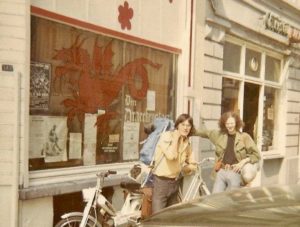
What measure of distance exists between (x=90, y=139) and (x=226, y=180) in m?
1.91

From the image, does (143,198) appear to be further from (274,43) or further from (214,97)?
(274,43)

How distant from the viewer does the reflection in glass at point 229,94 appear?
10154 millimetres

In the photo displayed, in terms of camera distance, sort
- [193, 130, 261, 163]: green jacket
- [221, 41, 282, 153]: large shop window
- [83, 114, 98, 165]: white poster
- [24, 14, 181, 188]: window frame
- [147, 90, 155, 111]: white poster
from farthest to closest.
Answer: [221, 41, 282, 153]: large shop window, [147, 90, 155, 111]: white poster, [83, 114, 98, 165]: white poster, [193, 130, 261, 163]: green jacket, [24, 14, 181, 188]: window frame

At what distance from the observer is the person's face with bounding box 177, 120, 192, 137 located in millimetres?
5555

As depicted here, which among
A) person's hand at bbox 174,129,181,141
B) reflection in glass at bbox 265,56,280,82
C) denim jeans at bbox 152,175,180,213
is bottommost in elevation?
denim jeans at bbox 152,175,180,213

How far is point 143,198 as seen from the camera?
223 inches

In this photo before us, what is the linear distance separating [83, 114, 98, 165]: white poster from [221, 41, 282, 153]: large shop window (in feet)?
13.4

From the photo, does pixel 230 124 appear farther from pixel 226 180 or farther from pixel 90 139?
pixel 90 139

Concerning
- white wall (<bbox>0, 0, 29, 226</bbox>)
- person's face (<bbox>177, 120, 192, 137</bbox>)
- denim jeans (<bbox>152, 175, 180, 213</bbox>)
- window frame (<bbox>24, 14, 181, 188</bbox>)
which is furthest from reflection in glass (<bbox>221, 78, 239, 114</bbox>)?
white wall (<bbox>0, 0, 29, 226</bbox>)

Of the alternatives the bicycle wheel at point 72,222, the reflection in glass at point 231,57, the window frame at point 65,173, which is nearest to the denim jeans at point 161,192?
the bicycle wheel at point 72,222

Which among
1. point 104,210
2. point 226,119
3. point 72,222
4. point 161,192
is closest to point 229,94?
point 226,119

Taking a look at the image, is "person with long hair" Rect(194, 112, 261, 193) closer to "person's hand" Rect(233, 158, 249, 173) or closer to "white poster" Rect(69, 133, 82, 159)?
"person's hand" Rect(233, 158, 249, 173)

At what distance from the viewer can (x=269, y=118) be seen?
41.8 ft

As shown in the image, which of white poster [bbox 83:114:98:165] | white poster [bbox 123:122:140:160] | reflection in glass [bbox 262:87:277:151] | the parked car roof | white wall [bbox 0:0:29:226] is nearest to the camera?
the parked car roof
